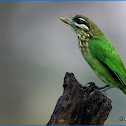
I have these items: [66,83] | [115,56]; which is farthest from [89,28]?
[66,83]

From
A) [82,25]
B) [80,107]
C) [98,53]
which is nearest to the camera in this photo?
[80,107]

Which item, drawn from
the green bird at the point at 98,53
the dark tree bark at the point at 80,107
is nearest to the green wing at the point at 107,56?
the green bird at the point at 98,53

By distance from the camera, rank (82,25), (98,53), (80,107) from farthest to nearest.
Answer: (82,25) < (98,53) < (80,107)

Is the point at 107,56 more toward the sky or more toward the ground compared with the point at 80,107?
more toward the sky

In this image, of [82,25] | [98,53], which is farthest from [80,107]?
[82,25]

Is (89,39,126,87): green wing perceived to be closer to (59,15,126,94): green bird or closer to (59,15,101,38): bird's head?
(59,15,126,94): green bird

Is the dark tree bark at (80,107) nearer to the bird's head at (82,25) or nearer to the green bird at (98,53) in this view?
the green bird at (98,53)

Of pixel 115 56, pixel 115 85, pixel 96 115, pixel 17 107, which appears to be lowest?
pixel 17 107

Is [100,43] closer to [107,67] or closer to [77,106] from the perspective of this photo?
[107,67]

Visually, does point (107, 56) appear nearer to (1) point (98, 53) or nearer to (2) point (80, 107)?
(1) point (98, 53)
